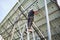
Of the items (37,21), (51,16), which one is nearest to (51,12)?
(51,16)

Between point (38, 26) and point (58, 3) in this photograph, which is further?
point (38, 26)

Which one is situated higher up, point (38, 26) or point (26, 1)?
point (26, 1)

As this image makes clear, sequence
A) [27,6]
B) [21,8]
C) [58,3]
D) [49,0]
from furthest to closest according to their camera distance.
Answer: [21,8] → [27,6] → [49,0] → [58,3]

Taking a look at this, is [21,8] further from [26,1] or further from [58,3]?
[58,3]

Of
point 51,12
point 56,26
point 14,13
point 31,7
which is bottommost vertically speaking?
point 56,26

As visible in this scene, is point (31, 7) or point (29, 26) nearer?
point (29, 26)

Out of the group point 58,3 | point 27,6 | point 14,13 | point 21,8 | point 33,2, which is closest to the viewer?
point 58,3

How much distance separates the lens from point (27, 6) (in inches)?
258

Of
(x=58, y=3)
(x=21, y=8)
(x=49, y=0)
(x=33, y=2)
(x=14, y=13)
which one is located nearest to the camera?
(x=58, y=3)

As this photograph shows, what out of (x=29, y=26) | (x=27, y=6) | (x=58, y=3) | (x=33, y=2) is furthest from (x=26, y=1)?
(x=58, y=3)

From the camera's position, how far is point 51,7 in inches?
216

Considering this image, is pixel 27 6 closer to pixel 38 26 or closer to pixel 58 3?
pixel 38 26

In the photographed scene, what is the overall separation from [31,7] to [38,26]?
69 centimetres

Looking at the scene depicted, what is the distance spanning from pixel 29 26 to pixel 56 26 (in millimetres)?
797
